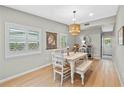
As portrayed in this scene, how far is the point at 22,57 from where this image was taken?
348cm

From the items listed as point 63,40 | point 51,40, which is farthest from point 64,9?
point 63,40

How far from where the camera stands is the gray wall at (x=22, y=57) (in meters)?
2.87

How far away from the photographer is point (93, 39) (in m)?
7.25

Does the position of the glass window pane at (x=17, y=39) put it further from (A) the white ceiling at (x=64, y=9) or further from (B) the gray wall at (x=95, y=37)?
(B) the gray wall at (x=95, y=37)

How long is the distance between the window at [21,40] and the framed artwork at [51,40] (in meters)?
0.55

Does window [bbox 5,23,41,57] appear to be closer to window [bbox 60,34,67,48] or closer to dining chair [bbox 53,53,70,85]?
dining chair [bbox 53,53,70,85]

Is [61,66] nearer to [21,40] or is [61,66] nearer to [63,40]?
[21,40]

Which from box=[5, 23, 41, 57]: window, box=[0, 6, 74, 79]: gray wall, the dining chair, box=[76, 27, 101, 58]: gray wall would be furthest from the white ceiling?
box=[76, 27, 101, 58]: gray wall

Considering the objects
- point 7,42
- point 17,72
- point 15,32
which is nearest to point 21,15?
point 15,32

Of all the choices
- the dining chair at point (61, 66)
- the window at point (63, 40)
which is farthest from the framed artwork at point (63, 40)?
the dining chair at point (61, 66)

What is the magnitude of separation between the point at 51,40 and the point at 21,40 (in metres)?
1.77

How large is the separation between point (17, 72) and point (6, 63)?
1.74 feet

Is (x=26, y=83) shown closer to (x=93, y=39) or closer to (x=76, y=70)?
(x=76, y=70)

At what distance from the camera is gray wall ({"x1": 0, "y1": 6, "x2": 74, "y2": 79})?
2873mm
